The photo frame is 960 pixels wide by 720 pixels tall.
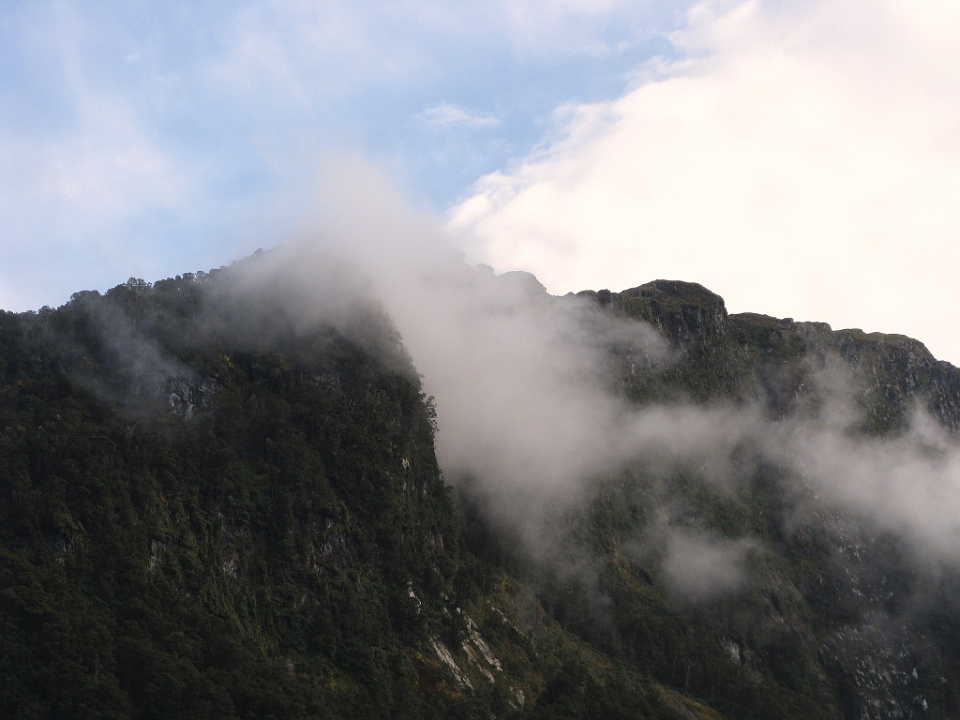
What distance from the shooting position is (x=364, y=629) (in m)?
159

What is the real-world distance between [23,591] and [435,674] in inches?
2513

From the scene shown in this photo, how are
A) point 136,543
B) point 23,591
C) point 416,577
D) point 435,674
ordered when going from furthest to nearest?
point 416,577 < point 435,674 < point 136,543 < point 23,591

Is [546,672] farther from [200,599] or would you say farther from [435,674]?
[200,599]

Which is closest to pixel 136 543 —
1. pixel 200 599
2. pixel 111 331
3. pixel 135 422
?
pixel 200 599

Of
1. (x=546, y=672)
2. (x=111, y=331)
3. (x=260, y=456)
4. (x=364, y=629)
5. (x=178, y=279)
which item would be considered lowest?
(x=546, y=672)

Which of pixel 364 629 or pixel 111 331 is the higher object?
pixel 111 331

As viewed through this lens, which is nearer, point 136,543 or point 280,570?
point 136,543

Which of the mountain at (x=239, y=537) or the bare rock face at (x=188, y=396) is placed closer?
the mountain at (x=239, y=537)

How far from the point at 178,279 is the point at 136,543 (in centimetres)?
6836

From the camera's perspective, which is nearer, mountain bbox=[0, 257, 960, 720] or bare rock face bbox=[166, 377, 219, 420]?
mountain bbox=[0, 257, 960, 720]

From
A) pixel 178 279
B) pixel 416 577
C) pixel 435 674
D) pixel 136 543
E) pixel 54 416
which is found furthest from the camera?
pixel 178 279

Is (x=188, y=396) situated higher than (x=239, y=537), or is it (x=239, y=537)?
(x=188, y=396)

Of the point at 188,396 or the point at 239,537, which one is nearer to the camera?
the point at 239,537

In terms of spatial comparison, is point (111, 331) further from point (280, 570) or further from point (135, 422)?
point (280, 570)
